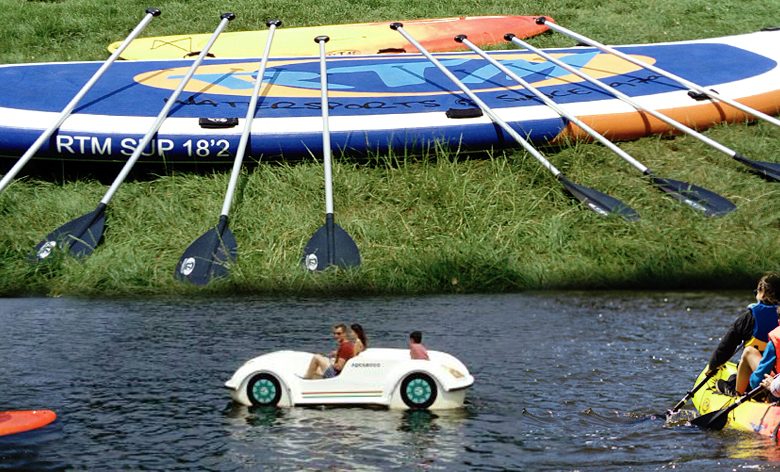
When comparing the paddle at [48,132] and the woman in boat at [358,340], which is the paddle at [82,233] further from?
the woman in boat at [358,340]

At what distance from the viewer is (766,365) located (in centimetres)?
624

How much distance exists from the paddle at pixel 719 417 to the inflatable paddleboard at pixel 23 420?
11.6 feet

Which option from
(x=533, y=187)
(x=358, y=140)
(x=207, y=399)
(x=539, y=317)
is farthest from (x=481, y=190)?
(x=207, y=399)

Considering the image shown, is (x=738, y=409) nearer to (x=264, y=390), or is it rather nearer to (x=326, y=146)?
(x=264, y=390)

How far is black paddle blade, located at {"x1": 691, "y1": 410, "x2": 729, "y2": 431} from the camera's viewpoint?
6.32 m

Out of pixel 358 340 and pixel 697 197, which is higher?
pixel 697 197

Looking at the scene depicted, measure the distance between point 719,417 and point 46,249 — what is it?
5.25m

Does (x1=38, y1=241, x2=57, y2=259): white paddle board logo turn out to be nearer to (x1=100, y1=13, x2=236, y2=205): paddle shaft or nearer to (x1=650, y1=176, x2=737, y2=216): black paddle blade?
(x1=100, y1=13, x2=236, y2=205): paddle shaft

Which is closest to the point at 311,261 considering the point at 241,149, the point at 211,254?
the point at 211,254

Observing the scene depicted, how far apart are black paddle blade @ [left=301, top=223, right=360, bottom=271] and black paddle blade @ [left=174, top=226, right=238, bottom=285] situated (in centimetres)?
58

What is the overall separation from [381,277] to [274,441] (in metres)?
2.72

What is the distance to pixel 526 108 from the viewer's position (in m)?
10.7

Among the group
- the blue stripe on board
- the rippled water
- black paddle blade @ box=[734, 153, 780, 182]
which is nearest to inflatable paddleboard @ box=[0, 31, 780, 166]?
the blue stripe on board

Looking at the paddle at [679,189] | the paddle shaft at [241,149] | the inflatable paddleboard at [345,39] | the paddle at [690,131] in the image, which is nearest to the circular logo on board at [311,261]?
the paddle shaft at [241,149]
